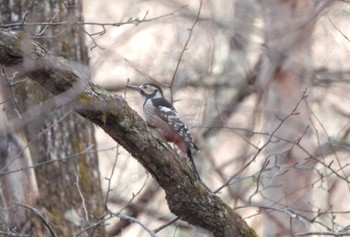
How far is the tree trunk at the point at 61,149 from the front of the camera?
6160 millimetres

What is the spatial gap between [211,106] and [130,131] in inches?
123

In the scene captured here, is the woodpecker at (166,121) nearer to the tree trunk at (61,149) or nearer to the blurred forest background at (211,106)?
the blurred forest background at (211,106)

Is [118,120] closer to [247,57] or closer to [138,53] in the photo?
[247,57]

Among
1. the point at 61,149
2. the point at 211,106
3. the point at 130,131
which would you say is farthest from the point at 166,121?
the point at 130,131

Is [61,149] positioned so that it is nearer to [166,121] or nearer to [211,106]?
[166,121]

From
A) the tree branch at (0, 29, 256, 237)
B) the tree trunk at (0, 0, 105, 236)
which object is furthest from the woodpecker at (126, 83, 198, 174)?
the tree branch at (0, 29, 256, 237)

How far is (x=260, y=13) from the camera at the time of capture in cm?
698

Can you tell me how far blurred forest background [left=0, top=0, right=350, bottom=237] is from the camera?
6008 millimetres

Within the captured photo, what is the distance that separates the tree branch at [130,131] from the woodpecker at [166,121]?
1.11 m

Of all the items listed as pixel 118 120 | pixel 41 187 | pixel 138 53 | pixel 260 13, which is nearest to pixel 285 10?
pixel 260 13

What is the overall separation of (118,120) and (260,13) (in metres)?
3.20

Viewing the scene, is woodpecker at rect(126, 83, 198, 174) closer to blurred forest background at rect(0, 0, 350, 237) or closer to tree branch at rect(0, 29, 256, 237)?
blurred forest background at rect(0, 0, 350, 237)

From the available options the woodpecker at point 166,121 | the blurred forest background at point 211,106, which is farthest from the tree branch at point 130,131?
the blurred forest background at point 211,106

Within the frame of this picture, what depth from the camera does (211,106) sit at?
23.5 ft
